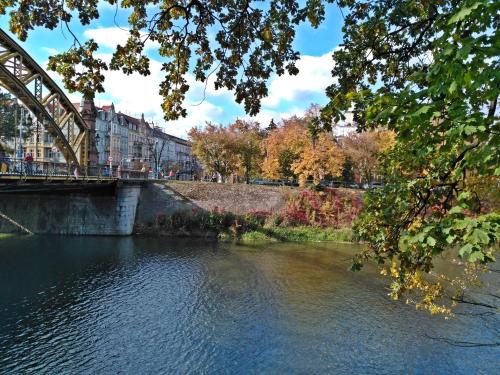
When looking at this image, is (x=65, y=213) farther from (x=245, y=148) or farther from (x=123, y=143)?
(x=123, y=143)

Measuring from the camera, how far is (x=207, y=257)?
84.6 ft

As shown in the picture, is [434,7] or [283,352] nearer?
[434,7]

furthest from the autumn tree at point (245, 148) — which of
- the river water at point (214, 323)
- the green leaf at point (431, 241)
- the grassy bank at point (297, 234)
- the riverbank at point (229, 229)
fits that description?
the green leaf at point (431, 241)

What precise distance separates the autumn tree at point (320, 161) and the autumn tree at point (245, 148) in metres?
5.07

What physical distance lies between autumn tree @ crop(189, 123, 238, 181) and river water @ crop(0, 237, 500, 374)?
2038 cm

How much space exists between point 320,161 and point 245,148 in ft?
25.9

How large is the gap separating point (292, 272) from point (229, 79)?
1756 cm

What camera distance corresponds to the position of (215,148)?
141ft

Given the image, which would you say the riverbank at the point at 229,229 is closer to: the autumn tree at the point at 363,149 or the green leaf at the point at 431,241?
the autumn tree at the point at 363,149

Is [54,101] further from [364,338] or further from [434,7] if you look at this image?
[434,7]

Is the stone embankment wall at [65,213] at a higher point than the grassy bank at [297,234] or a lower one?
higher

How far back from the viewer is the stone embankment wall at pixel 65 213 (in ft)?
107

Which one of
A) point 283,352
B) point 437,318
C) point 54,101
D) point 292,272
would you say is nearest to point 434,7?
point 283,352

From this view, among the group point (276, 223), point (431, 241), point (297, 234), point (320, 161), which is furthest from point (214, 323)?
point (320, 161)
